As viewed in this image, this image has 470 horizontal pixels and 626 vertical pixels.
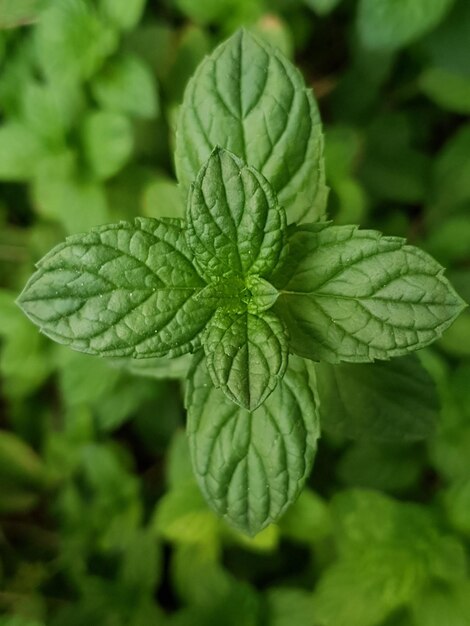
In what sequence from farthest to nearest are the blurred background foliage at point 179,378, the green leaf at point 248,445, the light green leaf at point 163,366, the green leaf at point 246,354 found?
the blurred background foliage at point 179,378, the light green leaf at point 163,366, the green leaf at point 248,445, the green leaf at point 246,354

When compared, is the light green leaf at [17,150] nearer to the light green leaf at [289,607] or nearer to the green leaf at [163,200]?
the green leaf at [163,200]

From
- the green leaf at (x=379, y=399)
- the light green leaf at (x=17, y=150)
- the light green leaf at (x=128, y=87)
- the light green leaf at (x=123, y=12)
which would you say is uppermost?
the light green leaf at (x=123, y=12)

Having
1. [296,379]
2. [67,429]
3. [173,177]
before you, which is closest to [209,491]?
[296,379]

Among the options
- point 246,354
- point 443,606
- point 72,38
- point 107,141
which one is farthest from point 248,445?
point 72,38

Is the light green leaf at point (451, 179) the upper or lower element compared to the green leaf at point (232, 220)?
lower

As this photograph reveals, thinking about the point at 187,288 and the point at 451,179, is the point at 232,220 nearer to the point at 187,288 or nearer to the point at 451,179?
the point at 187,288

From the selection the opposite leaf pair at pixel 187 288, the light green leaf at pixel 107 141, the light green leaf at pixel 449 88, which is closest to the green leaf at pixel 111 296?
the opposite leaf pair at pixel 187 288

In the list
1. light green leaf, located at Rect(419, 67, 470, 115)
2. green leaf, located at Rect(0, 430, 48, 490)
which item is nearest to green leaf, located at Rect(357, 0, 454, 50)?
light green leaf, located at Rect(419, 67, 470, 115)
